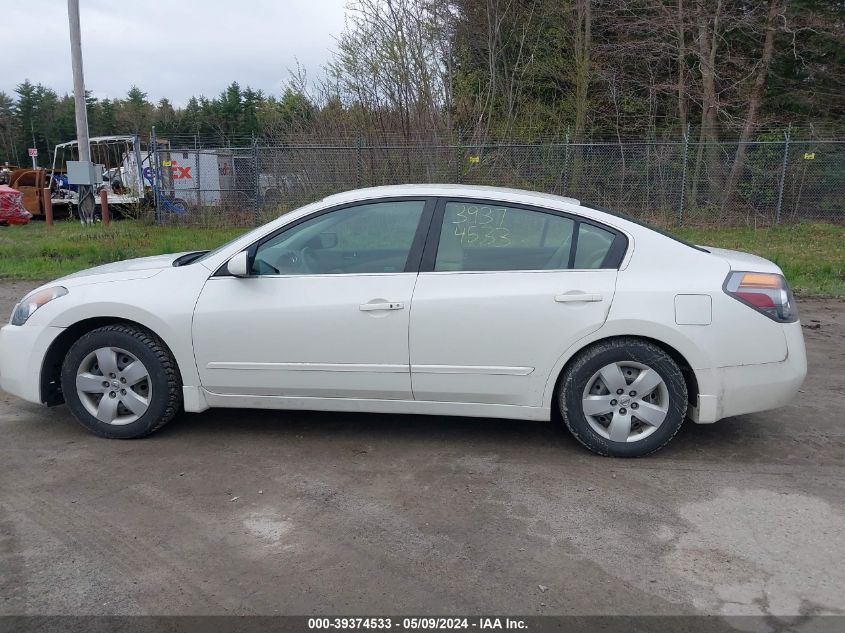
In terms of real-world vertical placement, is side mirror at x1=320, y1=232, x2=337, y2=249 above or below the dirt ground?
above

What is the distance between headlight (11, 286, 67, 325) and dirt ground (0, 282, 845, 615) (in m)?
0.77

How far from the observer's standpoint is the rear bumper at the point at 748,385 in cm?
419

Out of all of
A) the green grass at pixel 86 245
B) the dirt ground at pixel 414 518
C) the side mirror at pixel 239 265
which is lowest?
the dirt ground at pixel 414 518

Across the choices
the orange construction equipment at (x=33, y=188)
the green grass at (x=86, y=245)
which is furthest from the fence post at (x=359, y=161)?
the orange construction equipment at (x=33, y=188)

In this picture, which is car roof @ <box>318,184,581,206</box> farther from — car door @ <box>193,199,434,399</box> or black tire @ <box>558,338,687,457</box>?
black tire @ <box>558,338,687,457</box>

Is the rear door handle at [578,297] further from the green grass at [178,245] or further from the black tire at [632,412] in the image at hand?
the green grass at [178,245]

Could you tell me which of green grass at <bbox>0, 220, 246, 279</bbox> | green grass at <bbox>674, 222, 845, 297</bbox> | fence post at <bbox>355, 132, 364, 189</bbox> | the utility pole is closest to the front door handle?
green grass at <bbox>674, 222, 845, 297</bbox>

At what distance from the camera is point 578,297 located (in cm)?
419

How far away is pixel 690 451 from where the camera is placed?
4500 mm

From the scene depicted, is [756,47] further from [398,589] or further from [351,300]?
[398,589]

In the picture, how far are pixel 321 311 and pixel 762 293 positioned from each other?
2573 mm

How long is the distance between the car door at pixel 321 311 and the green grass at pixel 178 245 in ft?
23.8

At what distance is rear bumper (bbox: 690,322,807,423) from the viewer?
4191 millimetres

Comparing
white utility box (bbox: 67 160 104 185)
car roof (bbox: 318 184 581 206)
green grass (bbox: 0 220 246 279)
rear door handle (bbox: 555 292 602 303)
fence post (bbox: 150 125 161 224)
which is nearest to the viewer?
rear door handle (bbox: 555 292 602 303)
